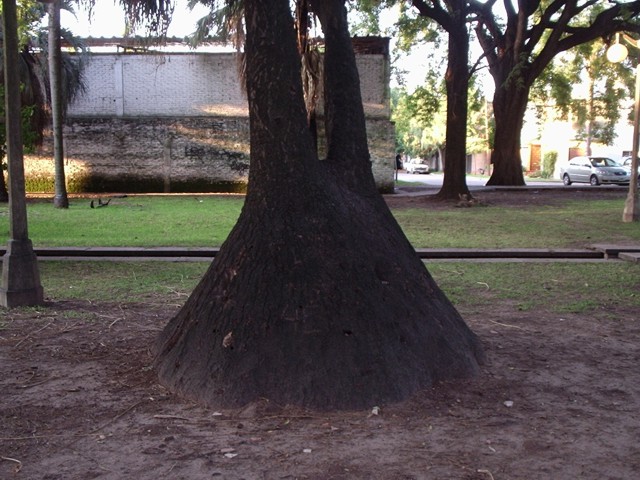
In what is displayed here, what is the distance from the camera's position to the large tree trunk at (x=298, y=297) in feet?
13.9

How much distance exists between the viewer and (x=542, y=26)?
25.4 m

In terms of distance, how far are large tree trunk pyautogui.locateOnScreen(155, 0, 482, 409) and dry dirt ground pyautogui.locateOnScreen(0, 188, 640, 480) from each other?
0.50ft

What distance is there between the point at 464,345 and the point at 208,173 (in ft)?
76.7

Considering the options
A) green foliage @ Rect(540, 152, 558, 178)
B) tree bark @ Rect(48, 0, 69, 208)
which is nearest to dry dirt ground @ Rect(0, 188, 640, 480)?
tree bark @ Rect(48, 0, 69, 208)

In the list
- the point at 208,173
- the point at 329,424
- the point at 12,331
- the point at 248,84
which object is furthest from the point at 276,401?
the point at 208,173

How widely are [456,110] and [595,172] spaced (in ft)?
51.7

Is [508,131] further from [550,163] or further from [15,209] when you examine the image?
[550,163]

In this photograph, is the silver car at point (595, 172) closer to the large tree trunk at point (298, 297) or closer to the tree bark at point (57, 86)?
the tree bark at point (57, 86)

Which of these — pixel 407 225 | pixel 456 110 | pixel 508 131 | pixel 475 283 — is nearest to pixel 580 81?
pixel 508 131

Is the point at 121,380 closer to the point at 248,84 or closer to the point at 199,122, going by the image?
the point at 248,84

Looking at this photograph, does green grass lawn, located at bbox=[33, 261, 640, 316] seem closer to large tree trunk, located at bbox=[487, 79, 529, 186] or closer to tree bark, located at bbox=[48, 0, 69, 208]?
tree bark, located at bbox=[48, 0, 69, 208]

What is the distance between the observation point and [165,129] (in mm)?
26953

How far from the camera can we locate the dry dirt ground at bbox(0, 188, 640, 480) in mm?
3375

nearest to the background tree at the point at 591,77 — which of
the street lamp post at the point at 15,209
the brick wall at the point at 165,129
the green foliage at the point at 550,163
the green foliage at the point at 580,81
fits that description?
the green foliage at the point at 580,81
